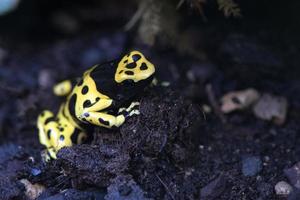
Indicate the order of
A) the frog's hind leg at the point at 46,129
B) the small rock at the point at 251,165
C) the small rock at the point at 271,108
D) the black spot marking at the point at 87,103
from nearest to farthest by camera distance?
1. the small rock at the point at 251,165
2. the black spot marking at the point at 87,103
3. the frog's hind leg at the point at 46,129
4. the small rock at the point at 271,108

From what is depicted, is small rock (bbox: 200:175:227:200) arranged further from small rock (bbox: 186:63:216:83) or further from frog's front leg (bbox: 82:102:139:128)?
small rock (bbox: 186:63:216:83)

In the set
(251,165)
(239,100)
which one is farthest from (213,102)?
(251,165)

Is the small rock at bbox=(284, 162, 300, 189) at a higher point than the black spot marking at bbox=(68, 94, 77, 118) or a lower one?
lower

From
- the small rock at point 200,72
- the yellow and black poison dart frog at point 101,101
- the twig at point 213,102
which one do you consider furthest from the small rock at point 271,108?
the yellow and black poison dart frog at point 101,101

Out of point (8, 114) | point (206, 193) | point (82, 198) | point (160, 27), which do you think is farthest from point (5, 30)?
point (206, 193)

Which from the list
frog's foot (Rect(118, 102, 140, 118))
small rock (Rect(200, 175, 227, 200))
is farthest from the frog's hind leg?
small rock (Rect(200, 175, 227, 200))

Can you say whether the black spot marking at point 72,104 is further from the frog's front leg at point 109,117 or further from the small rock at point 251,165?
the small rock at point 251,165

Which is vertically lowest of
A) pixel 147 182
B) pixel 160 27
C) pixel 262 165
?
pixel 262 165

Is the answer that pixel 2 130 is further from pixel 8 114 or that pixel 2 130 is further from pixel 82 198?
pixel 82 198
